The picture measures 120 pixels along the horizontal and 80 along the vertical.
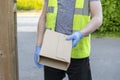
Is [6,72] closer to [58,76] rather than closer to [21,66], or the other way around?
[58,76]

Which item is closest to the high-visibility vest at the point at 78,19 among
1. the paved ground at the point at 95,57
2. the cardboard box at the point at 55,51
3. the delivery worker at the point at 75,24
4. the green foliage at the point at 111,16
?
the delivery worker at the point at 75,24

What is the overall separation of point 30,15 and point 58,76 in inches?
286

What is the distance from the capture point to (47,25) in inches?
123

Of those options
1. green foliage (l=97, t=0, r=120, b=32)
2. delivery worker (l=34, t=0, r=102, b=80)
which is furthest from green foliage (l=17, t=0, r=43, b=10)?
delivery worker (l=34, t=0, r=102, b=80)

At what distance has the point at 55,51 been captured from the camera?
2.94m

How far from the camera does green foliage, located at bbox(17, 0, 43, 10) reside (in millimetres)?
11219

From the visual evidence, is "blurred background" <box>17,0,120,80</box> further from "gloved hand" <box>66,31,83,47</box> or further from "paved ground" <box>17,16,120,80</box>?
"gloved hand" <box>66,31,83,47</box>

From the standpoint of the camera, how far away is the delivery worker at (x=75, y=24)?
2.98 m

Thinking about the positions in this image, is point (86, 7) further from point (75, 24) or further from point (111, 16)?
point (111, 16)

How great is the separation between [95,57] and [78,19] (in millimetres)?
3814

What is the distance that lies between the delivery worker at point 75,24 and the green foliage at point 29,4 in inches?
320

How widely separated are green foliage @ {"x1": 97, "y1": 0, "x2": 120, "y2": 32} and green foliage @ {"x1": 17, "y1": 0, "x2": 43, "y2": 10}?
10.5 feet

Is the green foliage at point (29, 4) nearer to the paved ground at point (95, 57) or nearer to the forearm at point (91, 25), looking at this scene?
the paved ground at point (95, 57)

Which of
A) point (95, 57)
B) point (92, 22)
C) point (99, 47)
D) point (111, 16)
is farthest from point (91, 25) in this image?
point (111, 16)
